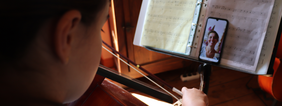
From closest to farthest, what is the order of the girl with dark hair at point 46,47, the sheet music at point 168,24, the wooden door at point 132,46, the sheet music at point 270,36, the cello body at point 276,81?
the girl with dark hair at point 46,47
the sheet music at point 270,36
the sheet music at point 168,24
the cello body at point 276,81
the wooden door at point 132,46

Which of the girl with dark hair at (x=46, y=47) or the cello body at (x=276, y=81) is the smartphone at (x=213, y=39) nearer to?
the girl with dark hair at (x=46, y=47)

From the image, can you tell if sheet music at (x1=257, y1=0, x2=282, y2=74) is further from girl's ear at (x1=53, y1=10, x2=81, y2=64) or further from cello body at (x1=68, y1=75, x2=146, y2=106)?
girl's ear at (x1=53, y1=10, x2=81, y2=64)

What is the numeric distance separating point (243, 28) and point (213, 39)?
114mm

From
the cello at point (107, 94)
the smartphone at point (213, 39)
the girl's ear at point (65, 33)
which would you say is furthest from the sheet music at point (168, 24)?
the girl's ear at point (65, 33)

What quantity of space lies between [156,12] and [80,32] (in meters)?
0.57

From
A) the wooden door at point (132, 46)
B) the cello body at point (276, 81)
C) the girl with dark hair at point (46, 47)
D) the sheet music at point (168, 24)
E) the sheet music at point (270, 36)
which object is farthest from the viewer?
the wooden door at point (132, 46)

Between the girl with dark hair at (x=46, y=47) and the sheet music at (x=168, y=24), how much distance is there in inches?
18.8

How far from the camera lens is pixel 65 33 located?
0.95 ft

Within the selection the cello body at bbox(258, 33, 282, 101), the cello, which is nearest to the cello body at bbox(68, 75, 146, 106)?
the cello

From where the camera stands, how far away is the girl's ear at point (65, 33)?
271 millimetres

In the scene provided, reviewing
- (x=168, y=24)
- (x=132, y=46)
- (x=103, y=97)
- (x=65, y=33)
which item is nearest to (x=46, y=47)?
(x=65, y=33)

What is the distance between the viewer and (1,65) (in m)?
0.27

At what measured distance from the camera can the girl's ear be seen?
27cm

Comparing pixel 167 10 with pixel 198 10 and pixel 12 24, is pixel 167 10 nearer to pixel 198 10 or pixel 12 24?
pixel 198 10
